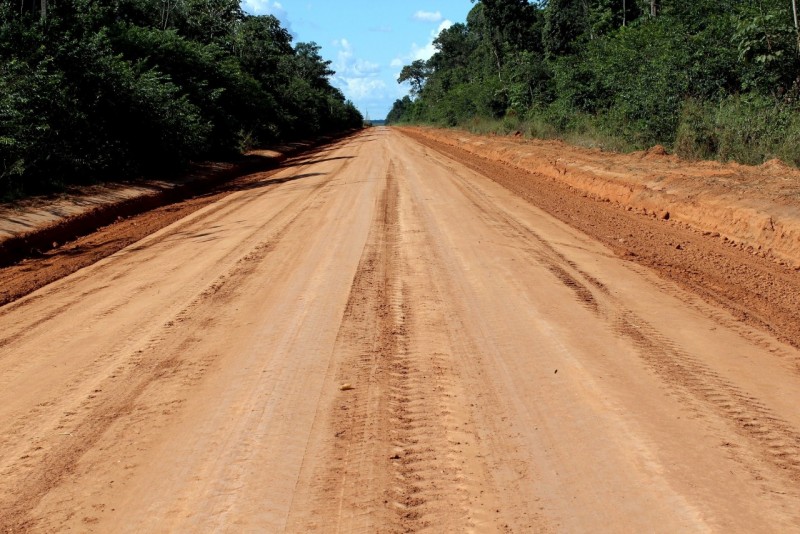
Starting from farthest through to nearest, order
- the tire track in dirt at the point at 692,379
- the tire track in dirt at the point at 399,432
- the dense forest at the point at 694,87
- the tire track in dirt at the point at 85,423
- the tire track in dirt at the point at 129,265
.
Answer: the dense forest at the point at 694,87 → the tire track in dirt at the point at 129,265 → the tire track in dirt at the point at 692,379 → the tire track in dirt at the point at 85,423 → the tire track in dirt at the point at 399,432

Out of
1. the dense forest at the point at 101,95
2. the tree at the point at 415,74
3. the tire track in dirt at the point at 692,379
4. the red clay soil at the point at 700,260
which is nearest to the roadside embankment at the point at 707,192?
the red clay soil at the point at 700,260

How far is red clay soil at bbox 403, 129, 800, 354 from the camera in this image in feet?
21.1

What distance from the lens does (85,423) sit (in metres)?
4.19

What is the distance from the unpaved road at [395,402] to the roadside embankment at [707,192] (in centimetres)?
291

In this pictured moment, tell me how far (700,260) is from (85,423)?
7681 millimetres

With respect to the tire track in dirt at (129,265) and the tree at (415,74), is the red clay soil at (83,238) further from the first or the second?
the tree at (415,74)

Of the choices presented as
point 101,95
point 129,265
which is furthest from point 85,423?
point 101,95

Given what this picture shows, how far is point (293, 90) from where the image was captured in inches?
2188

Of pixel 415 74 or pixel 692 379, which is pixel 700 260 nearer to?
pixel 692 379

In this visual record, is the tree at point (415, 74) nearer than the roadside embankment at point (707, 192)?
No

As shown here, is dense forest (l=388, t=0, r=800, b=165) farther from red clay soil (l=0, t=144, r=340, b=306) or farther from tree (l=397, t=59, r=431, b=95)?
tree (l=397, t=59, r=431, b=95)

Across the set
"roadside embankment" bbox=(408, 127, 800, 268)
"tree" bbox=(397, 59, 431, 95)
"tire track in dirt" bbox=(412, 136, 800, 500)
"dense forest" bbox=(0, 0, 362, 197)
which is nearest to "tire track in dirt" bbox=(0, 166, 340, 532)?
"tire track in dirt" bbox=(412, 136, 800, 500)

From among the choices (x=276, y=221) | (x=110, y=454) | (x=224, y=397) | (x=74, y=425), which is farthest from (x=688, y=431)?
(x=276, y=221)

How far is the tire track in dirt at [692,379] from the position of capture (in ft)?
12.1
